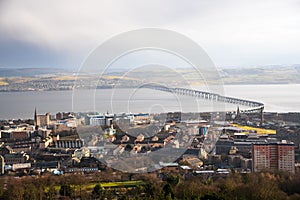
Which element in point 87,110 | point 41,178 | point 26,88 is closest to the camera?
point 41,178

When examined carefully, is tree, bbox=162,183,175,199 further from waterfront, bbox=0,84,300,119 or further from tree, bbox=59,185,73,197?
waterfront, bbox=0,84,300,119

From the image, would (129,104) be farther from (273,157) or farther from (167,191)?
(167,191)

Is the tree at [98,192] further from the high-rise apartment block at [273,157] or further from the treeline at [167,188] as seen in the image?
the high-rise apartment block at [273,157]

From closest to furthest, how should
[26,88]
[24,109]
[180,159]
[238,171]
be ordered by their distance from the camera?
1. [238,171]
2. [180,159]
3. [24,109]
4. [26,88]

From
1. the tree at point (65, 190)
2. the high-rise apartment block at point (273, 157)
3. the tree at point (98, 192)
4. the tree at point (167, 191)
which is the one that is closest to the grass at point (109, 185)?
the tree at point (65, 190)

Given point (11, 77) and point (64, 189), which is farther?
point (11, 77)

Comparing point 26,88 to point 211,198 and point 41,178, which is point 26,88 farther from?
point 211,198

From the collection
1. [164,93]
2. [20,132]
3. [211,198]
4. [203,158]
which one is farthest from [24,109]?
[211,198]

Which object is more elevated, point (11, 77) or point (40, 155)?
point (11, 77)

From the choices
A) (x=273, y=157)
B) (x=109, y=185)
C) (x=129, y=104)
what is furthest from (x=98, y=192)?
(x=129, y=104)

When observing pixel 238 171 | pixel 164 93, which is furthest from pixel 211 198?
pixel 164 93
